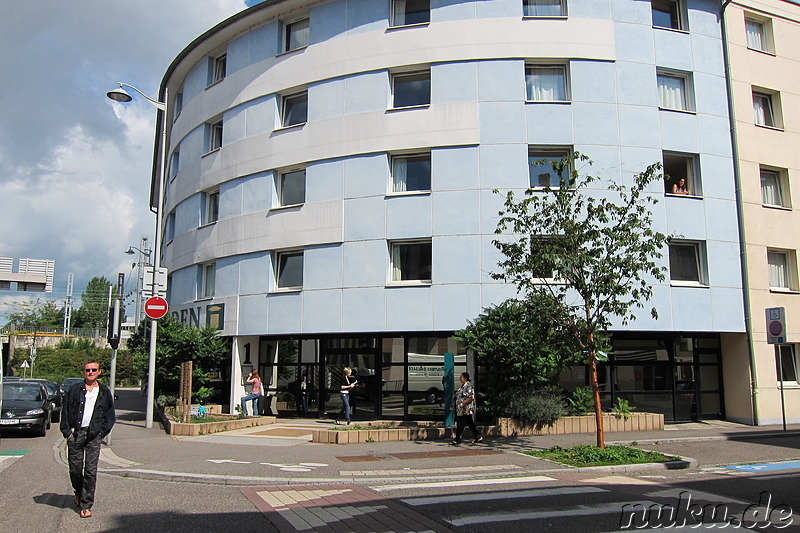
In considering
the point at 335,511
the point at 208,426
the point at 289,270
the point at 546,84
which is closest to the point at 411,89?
the point at 546,84

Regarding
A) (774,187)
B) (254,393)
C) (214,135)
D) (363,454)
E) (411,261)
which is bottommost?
(363,454)

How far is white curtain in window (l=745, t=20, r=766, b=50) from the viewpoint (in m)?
22.0

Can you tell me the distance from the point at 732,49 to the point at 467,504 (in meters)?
19.8

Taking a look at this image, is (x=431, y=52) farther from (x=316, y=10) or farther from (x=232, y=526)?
(x=232, y=526)

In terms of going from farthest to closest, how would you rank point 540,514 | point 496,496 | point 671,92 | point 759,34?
point 759,34 < point 671,92 < point 496,496 < point 540,514

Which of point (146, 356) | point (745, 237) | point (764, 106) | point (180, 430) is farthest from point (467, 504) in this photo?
point (764, 106)

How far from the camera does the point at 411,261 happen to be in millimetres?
19625

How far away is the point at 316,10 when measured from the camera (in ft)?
71.3

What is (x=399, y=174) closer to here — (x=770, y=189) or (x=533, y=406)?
(x=533, y=406)

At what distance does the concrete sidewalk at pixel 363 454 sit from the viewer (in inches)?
411

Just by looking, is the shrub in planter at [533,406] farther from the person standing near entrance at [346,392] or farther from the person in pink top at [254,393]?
the person in pink top at [254,393]

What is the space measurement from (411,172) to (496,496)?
521 inches

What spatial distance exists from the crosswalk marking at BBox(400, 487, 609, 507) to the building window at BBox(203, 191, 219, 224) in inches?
724

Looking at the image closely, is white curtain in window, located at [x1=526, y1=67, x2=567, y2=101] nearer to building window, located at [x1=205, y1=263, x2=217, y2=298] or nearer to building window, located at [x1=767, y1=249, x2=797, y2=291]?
building window, located at [x1=767, y1=249, x2=797, y2=291]
